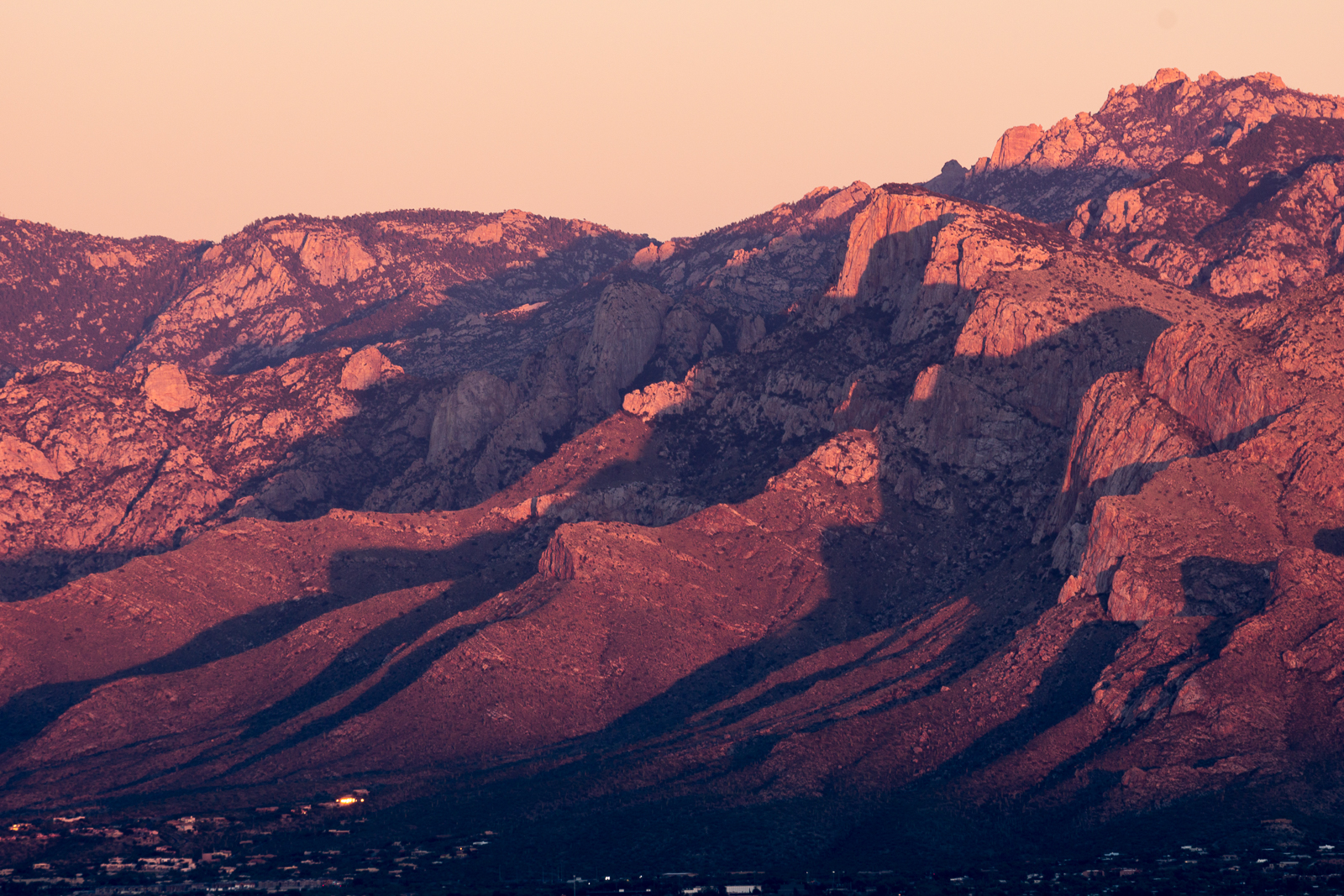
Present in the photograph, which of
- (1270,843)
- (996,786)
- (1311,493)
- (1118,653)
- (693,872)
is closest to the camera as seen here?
(1270,843)

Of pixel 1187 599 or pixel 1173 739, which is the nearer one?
pixel 1173 739

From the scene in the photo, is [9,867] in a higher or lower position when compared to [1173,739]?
higher

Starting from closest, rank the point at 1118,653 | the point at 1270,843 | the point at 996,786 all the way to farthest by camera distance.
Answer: the point at 1270,843
the point at 996,786
the point at 1118,653

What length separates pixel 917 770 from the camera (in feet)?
577

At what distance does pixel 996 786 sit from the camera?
168 meters

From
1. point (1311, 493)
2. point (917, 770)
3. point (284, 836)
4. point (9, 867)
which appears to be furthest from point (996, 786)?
point (9, 867)

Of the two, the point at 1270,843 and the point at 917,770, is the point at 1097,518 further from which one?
the point at 1270,843

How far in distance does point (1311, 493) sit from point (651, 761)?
67.6 m

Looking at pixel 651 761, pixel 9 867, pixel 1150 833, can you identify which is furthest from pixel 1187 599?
pixel 9 867

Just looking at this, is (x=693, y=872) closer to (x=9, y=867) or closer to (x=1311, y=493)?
(x=9, y=867)

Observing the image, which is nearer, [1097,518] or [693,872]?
[693,872]

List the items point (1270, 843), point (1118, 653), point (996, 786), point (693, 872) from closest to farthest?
point (1270, 843) < point (693, 872) < point (996, 786) < point (1118, 653)

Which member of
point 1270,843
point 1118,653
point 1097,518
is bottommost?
point 1270,843

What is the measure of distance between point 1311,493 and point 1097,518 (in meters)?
20.9
